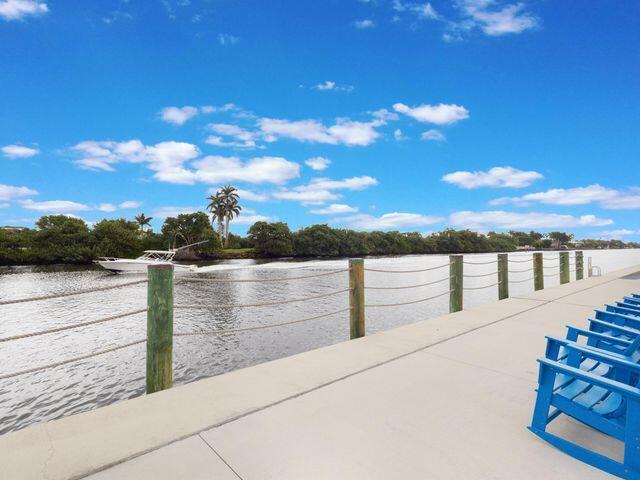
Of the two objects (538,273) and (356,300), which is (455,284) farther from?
(538,273)

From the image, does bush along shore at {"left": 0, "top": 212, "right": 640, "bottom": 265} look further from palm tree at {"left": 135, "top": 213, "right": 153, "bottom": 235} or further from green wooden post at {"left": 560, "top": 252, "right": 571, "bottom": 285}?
green wooden post at {"left": 560, "top": 252, "right": 571, "bottom": 285}

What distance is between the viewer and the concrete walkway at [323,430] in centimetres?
173

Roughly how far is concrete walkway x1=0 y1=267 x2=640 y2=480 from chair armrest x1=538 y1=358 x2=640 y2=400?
0.47m

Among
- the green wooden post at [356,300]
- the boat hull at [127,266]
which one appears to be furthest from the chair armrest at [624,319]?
the boat hull at [127,266]

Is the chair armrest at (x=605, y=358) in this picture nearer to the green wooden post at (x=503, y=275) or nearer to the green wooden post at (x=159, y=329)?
the green wooden post at (x=159, y=329)

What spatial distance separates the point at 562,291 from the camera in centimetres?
821

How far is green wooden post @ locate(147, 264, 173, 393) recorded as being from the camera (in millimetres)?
2855

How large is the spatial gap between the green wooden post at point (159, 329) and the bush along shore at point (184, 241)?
58.7 meters

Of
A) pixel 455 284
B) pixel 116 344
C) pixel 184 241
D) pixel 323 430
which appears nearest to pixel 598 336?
pixel 323 430

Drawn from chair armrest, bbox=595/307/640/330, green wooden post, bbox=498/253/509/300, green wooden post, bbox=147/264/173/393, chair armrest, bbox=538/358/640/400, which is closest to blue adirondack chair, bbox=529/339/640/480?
chair armrest, bbox=538/358/640/400

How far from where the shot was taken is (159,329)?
290cm

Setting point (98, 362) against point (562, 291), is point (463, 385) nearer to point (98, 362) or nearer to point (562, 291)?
point (562, 291)

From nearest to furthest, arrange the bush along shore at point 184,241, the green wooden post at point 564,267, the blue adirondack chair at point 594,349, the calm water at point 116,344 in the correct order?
the blue adirondack chair at point 594,349
the calm water at point 116,344
the green wooden post at point 564,267
the bush along shore at point 184,241

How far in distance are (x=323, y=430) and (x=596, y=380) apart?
1.45 metres
